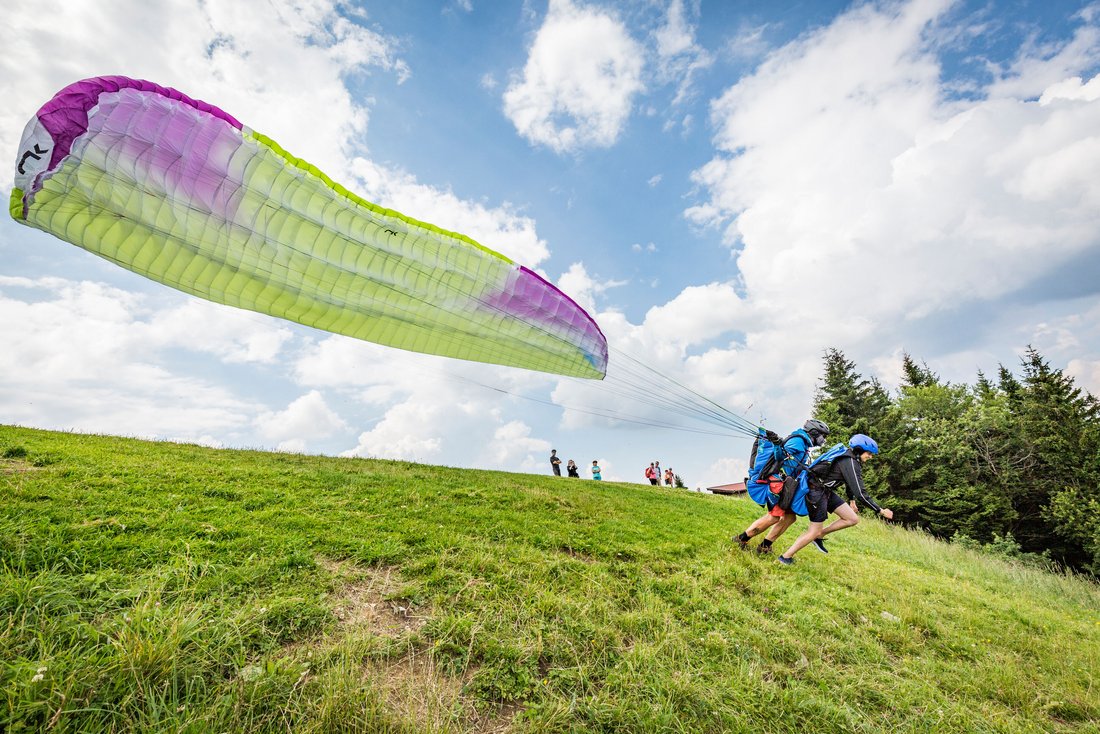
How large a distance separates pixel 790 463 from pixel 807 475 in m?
0.26

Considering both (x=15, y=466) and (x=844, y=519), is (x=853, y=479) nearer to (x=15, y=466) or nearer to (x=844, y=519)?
(x=844, y=519)

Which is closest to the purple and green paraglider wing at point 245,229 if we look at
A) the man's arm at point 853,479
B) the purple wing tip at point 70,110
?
the purple wing tip at point 70,110

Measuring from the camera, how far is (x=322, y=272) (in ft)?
21.2

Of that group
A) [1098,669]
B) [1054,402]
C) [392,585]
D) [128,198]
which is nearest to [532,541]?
[392,585]

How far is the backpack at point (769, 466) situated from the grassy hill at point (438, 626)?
99 centimetres

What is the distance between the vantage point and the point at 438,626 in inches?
131

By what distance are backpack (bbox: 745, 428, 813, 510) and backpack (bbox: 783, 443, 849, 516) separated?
11 cm

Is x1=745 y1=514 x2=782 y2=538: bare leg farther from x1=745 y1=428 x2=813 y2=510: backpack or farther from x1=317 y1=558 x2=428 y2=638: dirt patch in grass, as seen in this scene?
x1=317 y1=558 x2=428 y2=638: dirt patch in grass

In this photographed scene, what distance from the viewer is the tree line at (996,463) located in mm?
23516

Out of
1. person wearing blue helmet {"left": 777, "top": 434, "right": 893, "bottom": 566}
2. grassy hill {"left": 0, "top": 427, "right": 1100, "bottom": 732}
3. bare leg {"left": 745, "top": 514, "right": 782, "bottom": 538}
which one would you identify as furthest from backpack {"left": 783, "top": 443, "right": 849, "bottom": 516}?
grassy hill {"left": 0, "top": 427, "right": 1100, "bottom": 732}

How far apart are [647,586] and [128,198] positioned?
24.4 ft

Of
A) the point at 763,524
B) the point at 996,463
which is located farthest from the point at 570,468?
the point at 996,463

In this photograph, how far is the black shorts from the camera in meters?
6.26

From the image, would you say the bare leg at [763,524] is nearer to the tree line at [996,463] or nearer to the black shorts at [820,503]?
the black shorts at [820,503]
